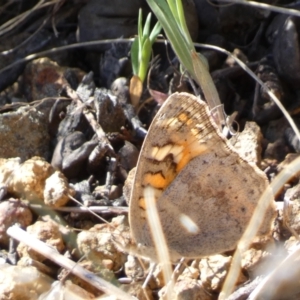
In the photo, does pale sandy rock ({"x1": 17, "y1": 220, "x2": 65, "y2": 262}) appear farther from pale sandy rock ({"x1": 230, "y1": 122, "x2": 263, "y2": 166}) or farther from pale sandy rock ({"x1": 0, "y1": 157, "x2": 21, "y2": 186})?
pale sandy rock ({"x1": 230, "y1": 122, "x2": 263, "y2": 166})

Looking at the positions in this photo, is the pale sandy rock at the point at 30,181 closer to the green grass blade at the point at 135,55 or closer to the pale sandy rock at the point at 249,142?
the green grass blade at the point at 135,55

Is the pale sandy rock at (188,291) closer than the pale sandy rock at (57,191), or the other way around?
the pale sandy rock at (188,291)

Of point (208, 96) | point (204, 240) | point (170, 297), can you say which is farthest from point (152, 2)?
point (170, 297)

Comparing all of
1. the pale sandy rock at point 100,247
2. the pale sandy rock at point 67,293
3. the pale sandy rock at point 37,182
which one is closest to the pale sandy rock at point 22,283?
the pale sandy rock at point 67,293

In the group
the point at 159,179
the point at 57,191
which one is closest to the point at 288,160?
the point at 159,179

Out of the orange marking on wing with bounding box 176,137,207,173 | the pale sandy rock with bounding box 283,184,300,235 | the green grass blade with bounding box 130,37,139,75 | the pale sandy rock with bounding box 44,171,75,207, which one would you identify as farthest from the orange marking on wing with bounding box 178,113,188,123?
the green grass blade with bounding box 130,37,139,75

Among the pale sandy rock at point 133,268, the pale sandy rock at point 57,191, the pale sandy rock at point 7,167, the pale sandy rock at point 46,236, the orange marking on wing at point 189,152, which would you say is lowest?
the pale sandy rock at point 133,268

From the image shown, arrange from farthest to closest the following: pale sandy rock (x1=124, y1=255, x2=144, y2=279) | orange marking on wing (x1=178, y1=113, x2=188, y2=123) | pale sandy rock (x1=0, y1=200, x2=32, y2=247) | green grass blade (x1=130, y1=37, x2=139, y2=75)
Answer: green grass blade (x1=130, y1=37, x2=139, y2=75)
pale sandy rock (x1=0, y1=200, x2=32, y2=247)
pale sandy rock (x1=124, y1=255, x2=144, y2=279)
orange marking on wing (x1=178, y1=113, x2=188, y2=123)
